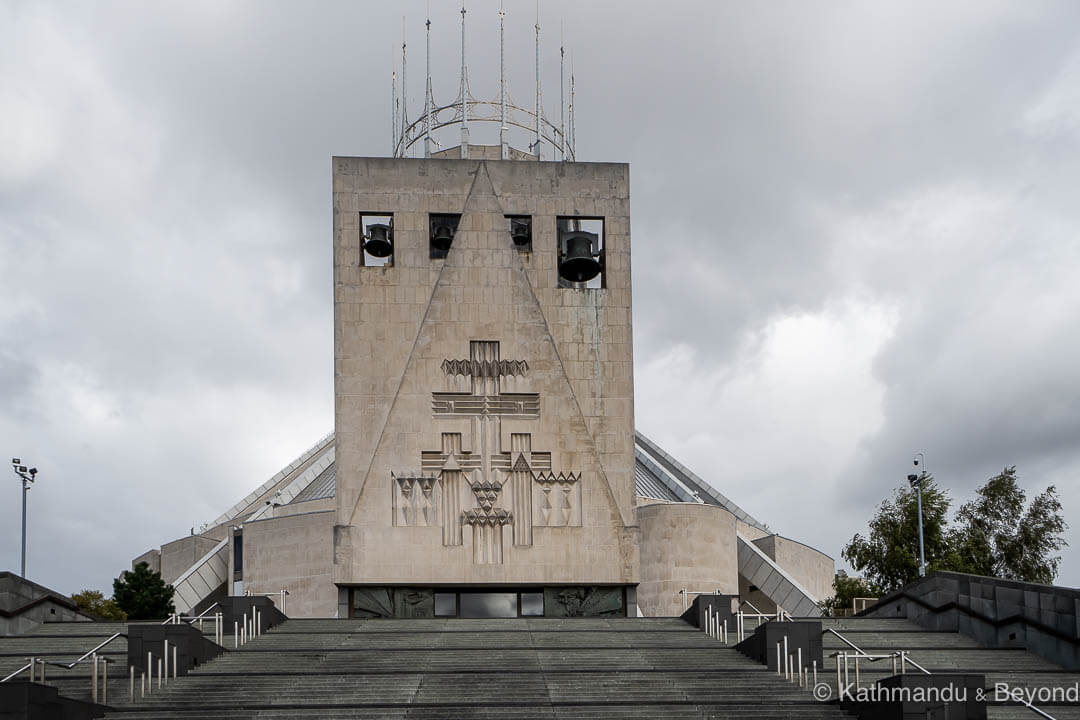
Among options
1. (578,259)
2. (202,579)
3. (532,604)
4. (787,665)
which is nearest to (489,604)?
(532,604)

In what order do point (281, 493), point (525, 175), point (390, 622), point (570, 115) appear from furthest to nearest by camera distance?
point (281, 493), point (570, 115), point (525, 175), point (390, 622)

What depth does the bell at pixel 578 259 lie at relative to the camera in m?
29.5

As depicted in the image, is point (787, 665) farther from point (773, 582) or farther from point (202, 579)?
point (202, 579)

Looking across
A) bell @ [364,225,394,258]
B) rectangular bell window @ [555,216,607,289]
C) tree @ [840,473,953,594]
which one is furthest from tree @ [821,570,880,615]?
bell @ [364,225,394,258]

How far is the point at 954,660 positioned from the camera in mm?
18578

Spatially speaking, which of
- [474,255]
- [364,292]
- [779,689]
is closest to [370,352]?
[364,292]

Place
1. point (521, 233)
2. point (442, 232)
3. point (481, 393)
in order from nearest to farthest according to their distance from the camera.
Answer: point (481, 393)
point (442, 232)
point (521, 233)

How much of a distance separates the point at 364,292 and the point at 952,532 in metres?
17.7

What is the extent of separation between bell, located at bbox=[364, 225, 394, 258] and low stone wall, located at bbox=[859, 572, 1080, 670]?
13.4 meters

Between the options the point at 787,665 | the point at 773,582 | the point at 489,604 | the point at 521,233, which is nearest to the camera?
the point at 787,665

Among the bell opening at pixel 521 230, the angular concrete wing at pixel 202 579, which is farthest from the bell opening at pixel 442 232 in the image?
the angular concrete wing at pixel 202 579

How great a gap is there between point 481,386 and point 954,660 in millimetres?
12754

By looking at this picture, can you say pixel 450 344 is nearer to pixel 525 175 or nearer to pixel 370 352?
pixel 370 352

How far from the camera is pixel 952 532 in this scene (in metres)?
35.8
